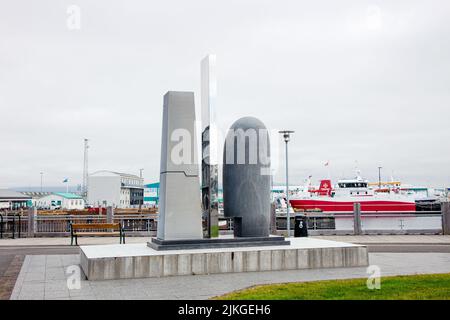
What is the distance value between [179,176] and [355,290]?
19.6 feet

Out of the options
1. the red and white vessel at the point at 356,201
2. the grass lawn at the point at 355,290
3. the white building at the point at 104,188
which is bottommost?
the grass lawn at the point at 355,290

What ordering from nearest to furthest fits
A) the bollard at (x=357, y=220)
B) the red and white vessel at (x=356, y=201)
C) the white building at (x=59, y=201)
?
the bollard at (x=357, y=220), the red and white vessel at (x=356, y=201), the white building at (x=59, y=201)

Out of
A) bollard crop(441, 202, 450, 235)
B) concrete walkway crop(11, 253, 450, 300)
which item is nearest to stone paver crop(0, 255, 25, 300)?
concrete walkway crop(11, 253, 450, 300)

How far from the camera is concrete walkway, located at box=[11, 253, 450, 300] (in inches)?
358

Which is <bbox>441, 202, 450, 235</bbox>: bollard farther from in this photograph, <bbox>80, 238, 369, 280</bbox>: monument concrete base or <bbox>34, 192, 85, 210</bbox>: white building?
<bbox>34, 192, 85, 210</bbox>: white building

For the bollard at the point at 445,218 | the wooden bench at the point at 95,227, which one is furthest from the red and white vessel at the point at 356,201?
the wooden bench at the point at 95,227

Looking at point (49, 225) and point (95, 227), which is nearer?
point (95, 227)

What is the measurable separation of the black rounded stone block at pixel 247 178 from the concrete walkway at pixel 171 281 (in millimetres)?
2022

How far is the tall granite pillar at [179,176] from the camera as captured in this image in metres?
12.9

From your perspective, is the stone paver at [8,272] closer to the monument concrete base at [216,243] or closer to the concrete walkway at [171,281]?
the concrete walkway at [171,281]

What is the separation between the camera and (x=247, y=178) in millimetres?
13797

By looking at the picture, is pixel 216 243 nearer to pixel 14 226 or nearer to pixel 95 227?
pixel 95 227

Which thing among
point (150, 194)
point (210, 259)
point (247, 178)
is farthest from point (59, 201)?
point (210, 259)
